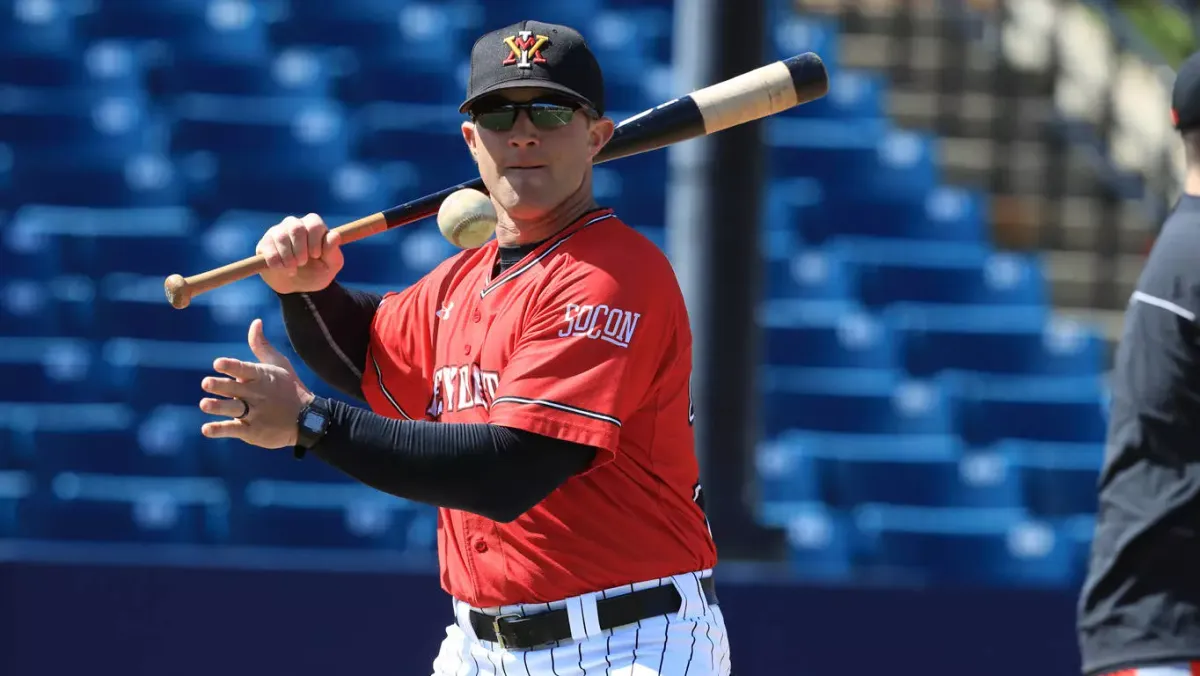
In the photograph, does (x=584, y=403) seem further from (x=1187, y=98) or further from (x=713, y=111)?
(x=1187, y=98)

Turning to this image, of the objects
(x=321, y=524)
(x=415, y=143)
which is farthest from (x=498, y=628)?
(x=415, y=143)

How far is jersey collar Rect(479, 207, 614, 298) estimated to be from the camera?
2.43 metres

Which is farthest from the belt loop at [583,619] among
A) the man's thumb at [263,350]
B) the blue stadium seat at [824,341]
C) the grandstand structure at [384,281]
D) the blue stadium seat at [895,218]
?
the blue stadium seat at [895,218]

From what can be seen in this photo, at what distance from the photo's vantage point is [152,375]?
570 centimetres

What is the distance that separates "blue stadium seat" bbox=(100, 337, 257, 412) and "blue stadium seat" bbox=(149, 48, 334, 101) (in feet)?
4.71

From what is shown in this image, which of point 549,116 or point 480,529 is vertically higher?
point 549,116

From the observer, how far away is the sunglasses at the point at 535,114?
2.35 metres

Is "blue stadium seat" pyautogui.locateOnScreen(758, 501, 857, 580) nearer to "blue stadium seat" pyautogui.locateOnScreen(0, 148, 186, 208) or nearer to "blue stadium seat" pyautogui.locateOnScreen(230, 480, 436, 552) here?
"blue stadium seat" pyautogui.locateOnScreen(230, 480, 436, 552)

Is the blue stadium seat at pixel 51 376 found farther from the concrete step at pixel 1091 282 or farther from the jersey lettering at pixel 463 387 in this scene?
the concrete step at pixel 1091 282

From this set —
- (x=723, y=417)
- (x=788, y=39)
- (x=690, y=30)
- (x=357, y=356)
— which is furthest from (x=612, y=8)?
(x=357, y=356)

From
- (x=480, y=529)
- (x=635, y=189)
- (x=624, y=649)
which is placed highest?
(x=635, y=189)

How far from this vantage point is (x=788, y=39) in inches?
293

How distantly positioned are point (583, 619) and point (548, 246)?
1.95 feet

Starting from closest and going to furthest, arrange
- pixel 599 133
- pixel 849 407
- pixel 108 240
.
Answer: pixel 599 133 < pixel 108 240 < pixel 849 407
